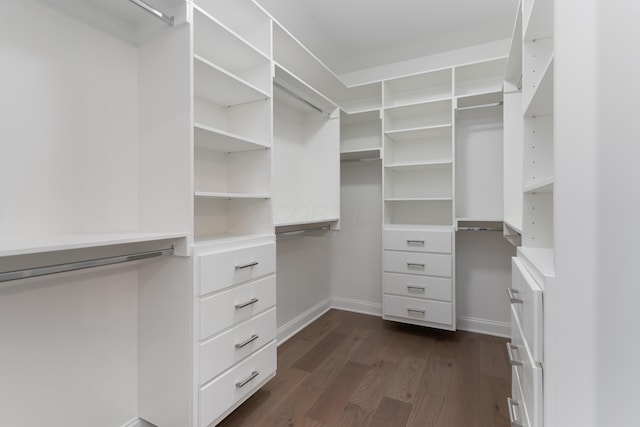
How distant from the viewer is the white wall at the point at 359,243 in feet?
10.4

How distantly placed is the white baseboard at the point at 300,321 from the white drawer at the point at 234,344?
78cm

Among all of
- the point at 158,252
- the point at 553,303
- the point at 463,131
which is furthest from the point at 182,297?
the point at 463,131

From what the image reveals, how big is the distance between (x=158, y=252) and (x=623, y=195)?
158 cm

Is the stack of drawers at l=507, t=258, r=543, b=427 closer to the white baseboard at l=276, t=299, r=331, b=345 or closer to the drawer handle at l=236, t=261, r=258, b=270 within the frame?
the drawer handle at l=236, t=261, r=258, b=270

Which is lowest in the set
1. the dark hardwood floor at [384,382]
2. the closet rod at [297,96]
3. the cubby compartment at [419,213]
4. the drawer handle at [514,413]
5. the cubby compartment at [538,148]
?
the dark hardwood floor at [384,382]

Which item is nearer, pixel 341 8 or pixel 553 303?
pixel 553 303

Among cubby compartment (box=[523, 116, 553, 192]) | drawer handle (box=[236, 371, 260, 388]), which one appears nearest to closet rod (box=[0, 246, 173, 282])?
drawer handle (box=[236, 371, 260, 388])

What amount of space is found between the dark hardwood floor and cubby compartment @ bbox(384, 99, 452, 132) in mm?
1912

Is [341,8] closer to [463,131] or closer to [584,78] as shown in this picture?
[463,131]

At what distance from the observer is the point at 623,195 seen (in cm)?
74

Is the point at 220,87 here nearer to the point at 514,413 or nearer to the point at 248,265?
the point at 248,265

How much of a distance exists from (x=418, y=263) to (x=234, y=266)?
5.54 ft

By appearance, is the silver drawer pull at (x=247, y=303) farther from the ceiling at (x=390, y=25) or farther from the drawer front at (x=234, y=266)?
the ceiling at (x=390, y=25)

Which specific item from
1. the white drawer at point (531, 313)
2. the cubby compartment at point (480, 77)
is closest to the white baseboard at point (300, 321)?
the white drawer at point (531, 313)
